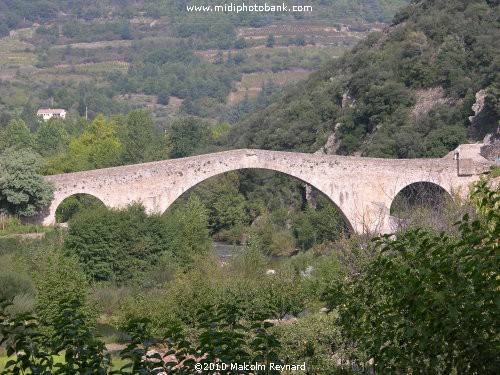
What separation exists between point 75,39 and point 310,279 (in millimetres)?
110377

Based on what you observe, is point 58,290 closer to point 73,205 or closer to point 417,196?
point 73,205

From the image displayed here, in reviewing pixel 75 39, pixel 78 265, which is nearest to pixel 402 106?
pixel 78 265

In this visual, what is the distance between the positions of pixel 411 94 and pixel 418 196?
9238 mm

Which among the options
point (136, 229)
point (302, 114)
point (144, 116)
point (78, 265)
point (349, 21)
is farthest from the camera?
point (349, 21)

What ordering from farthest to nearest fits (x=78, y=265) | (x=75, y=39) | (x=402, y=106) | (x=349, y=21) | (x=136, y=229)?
(x=75, y=39)
(x=349, y=21)
(x=402, y=106)
(x=136, y=229)
(x=78, y=265)

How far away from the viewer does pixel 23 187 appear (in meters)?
29.0

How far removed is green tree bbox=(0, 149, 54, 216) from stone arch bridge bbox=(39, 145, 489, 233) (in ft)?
3.36

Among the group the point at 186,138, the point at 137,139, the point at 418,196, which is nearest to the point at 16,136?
the point at 137,139

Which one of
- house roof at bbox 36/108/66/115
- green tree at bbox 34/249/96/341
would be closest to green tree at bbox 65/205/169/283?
green tree at bbox 34/249/96/341

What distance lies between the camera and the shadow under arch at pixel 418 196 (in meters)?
30.3

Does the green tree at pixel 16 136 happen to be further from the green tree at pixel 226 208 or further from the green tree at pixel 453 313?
the green tree at pixel 453 313

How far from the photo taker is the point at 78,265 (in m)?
27.0

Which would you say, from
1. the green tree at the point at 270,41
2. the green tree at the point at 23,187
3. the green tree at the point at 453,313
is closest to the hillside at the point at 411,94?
the green tree at the point at 23,187

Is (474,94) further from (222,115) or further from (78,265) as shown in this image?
(222,115)
